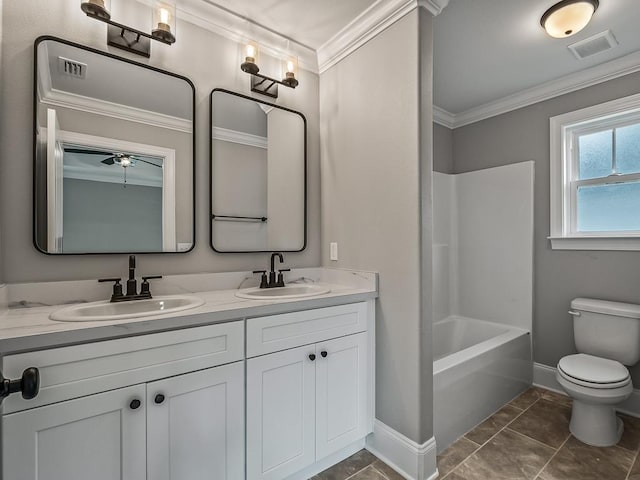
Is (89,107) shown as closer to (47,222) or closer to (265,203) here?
(47,222)

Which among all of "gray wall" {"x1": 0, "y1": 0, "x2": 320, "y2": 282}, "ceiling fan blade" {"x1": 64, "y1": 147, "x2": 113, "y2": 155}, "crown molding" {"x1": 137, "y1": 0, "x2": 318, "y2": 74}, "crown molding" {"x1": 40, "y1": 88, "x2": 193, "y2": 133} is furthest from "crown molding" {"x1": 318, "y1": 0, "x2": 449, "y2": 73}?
"ceiling fan blade" {"x1": 64, "y1": 147, "x2": 113, "y2": 155}

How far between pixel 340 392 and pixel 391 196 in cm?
108

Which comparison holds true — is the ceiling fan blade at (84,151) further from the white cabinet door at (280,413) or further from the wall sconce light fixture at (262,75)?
the white cabinet door at (280,413)

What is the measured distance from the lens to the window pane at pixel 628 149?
229cm

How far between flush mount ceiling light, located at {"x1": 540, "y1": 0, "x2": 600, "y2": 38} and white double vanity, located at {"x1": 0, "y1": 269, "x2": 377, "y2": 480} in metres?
1.71

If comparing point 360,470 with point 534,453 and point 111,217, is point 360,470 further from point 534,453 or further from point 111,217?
point 111,217

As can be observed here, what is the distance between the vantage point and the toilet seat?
72.1 inches

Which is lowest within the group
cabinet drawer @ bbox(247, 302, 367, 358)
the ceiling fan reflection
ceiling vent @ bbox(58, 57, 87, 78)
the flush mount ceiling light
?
cabinet drawer @ bbox(247, 302, 367, 358)

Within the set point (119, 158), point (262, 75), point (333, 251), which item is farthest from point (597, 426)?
point (119, 158)

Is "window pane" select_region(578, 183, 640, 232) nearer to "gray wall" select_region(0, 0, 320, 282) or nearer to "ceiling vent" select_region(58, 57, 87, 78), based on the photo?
"gray wall" select_region(0, 0, 320, 282)

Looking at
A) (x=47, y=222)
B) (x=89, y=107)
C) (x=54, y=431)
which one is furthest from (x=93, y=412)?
(x=89, y=107)

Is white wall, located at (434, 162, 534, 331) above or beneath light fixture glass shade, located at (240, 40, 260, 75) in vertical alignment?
beneath

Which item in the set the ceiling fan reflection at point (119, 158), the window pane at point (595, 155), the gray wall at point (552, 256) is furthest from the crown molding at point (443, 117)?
the ceiling fan reflection at point (119, 158)

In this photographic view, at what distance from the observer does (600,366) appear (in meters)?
1.99
